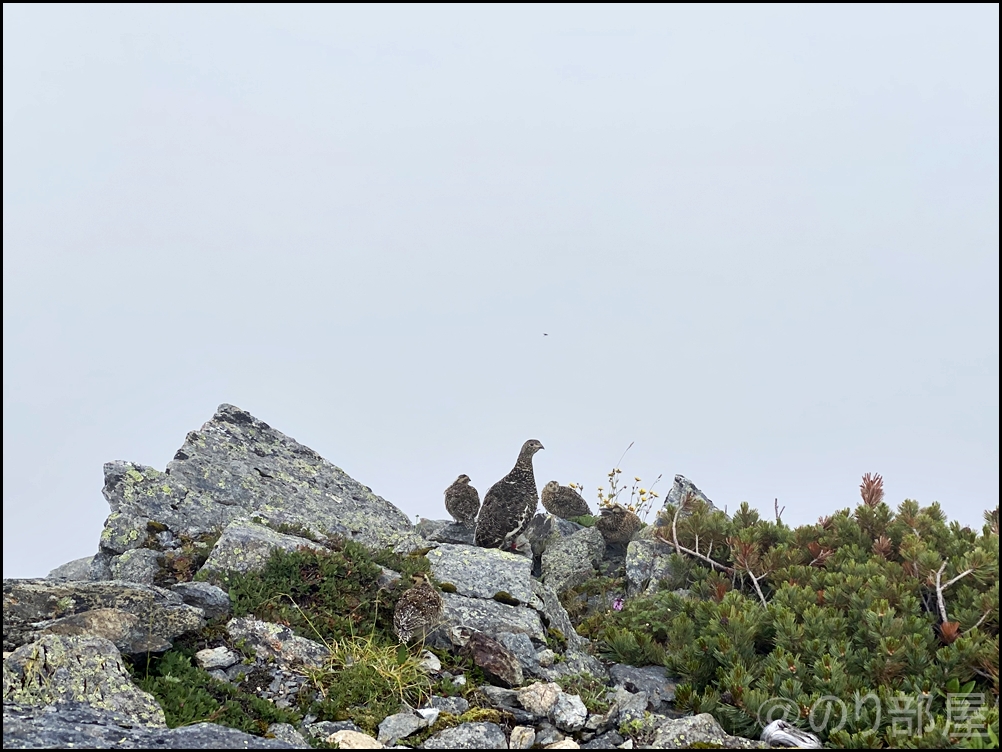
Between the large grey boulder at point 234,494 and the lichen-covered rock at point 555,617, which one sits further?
the large grey boulder at point 234,494

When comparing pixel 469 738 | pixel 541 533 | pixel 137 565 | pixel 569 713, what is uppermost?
pixel 541 533

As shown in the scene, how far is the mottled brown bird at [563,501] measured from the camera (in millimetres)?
17547

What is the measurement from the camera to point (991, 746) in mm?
7430

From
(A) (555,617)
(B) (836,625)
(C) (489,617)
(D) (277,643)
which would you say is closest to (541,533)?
(A) (555,617)

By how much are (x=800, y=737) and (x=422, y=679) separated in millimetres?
3923

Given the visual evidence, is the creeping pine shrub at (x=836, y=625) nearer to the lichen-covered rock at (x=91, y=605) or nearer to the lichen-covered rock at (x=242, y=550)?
the lichen-covered rock at (x=242, y=550)

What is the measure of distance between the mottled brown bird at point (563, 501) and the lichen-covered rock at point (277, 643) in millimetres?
8746

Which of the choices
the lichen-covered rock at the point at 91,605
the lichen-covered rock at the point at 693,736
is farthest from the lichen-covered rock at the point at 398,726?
the lichen-covered rock at the point at 91,605

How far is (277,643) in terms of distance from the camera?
9.19m

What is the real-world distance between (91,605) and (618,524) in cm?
964

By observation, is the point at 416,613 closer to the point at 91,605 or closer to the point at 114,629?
the point at 114,629

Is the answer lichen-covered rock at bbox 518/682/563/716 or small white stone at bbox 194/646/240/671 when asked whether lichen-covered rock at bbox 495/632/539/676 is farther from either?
small white stone at bbox 194/646/240/671

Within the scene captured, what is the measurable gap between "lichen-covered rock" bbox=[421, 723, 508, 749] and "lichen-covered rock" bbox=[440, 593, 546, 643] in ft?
7.47

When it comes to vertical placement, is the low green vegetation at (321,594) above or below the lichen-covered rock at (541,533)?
below
